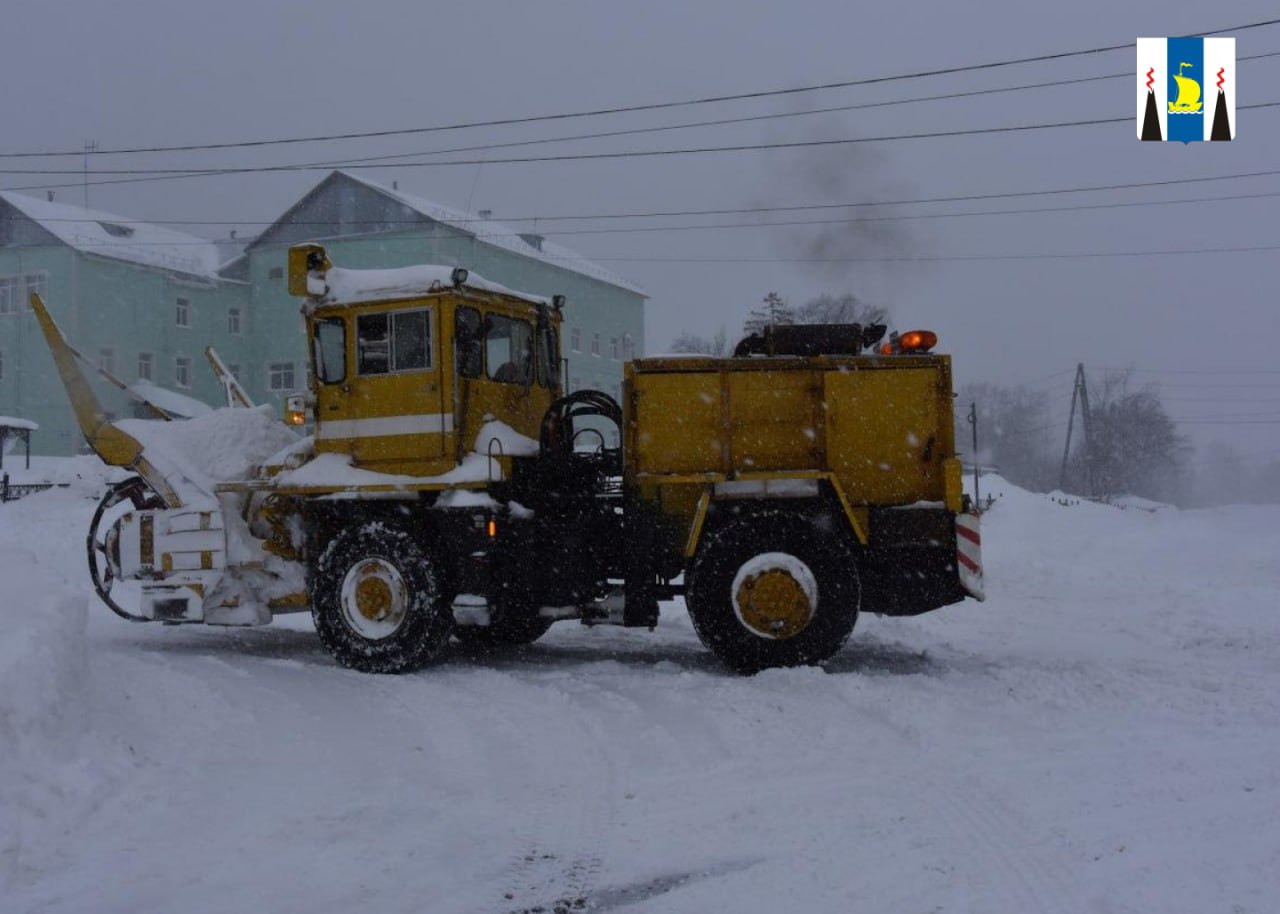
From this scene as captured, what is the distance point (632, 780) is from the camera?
229 inches

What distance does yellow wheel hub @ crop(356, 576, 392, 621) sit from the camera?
915cm

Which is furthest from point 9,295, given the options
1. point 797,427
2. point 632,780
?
point 632,780

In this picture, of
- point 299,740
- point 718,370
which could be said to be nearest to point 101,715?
point 299,740

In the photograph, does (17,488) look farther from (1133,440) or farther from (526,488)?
(1133,440)

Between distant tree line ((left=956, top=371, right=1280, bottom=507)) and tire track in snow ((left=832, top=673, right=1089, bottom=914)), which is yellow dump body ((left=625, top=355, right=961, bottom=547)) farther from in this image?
distant tree line ((left=956, top=371, right=1280, bottom=507))

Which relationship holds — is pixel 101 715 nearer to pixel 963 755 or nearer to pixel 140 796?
pixel 140 796

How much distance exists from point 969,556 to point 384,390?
459cm

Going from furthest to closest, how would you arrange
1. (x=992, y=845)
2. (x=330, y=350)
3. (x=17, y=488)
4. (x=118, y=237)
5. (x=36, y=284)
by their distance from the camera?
(x=118, y=237) < (x=36, y=284) < (x=17, y=488) < (x=330, y=350) < (x=992, y=845)

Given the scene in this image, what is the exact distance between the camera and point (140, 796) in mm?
5336

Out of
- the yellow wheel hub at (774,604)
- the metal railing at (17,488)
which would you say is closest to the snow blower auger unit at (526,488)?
the yellow wheel hub at (774,604)

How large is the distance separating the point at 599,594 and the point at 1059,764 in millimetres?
4176

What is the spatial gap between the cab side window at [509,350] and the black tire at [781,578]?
2298 mm

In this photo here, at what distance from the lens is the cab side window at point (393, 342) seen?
929 centimetres

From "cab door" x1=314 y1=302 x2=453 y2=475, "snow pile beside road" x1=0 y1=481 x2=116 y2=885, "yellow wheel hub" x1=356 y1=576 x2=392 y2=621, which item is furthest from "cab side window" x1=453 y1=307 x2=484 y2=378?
"snow pile beside road" x1=0 y1=481 x2=116 y2=885
